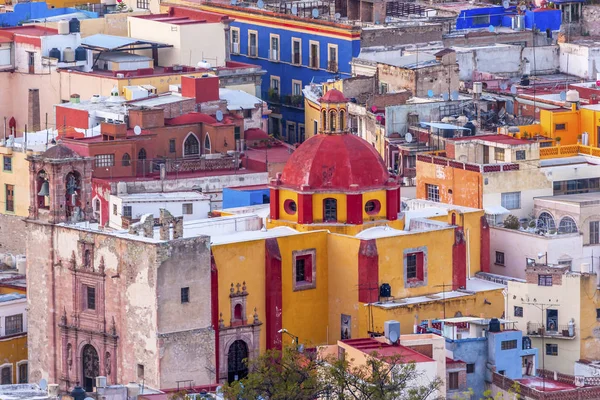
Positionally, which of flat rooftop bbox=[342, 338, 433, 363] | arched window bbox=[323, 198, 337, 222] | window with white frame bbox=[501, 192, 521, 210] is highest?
arched window bbox=[323, 198, 337, 222]

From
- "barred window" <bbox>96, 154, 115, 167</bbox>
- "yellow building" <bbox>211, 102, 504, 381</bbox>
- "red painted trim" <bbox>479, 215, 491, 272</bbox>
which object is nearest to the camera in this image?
"yellow building" <bbox>211, 102, 504, 381</bbox>

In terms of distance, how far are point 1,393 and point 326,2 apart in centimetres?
6045

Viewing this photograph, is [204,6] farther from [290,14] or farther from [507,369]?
[507,369]

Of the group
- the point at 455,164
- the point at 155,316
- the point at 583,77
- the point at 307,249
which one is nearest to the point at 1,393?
the point at 155,316

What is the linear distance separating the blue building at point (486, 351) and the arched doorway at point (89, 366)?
13164 millimetres

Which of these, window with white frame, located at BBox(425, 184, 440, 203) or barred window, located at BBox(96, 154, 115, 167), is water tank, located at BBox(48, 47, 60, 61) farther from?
window with white frame, located at BBox(425, 184, 440, 203)

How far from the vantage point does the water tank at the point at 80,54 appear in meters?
154

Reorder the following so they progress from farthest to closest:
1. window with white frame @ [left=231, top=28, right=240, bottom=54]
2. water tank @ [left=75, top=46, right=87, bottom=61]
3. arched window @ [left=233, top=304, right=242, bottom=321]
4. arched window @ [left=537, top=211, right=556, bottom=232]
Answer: window with white frame @ [left=231, top=28, right=240, bottom=54]
water tank @ [left=75, top=46, right=87, bottom=61]
arched window @ [left=537, top=211, right=556, bottom=232]
arched window @ [left=233, top=304, right=242, bottom=321]

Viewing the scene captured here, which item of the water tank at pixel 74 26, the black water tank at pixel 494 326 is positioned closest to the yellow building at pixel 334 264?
the black water tank at pixel 494 326

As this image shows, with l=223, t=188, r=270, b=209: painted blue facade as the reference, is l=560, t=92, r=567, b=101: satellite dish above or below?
above

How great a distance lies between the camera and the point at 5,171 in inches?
5546

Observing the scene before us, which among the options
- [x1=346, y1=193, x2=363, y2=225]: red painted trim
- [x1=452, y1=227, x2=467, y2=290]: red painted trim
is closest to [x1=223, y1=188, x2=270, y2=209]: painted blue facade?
[x1=346, y1=193, x2=363, y2=225]: red painted trim

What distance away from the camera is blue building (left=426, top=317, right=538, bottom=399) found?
117125 mm

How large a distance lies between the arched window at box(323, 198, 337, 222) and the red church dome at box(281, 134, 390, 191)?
57 centimetres
